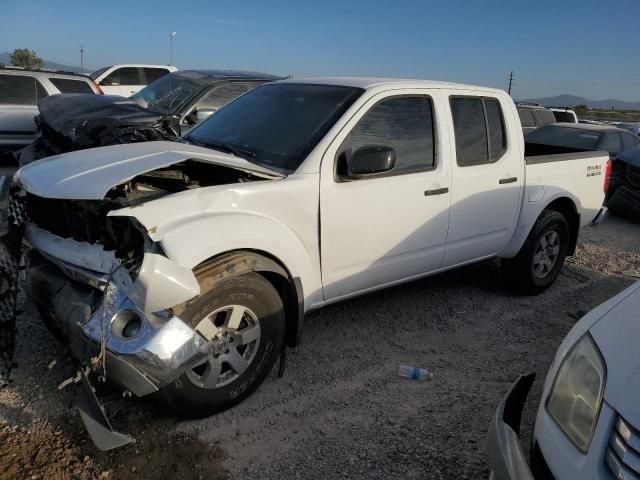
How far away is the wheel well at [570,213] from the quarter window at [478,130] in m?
1.01

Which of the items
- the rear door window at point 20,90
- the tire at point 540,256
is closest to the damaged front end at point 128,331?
the tire at point 540,256

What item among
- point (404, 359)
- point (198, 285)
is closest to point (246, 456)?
point (198, 285)

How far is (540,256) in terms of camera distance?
4996 mm

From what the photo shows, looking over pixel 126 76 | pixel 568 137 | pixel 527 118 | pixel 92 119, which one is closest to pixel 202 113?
pixel 92 119

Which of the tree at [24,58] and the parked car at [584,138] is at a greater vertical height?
the tree at [24,58]

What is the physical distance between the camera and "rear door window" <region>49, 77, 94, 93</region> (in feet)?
31.9

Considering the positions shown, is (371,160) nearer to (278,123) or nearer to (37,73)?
(278,123)

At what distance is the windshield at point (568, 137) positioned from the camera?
9.82m

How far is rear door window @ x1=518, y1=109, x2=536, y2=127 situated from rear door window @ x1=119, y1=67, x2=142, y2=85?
1039 centimetres

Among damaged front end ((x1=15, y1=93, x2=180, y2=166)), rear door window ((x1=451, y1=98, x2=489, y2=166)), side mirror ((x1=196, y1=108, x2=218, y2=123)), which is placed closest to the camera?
rear door window ((x1=451, y1=98, x2=489, y2=166))

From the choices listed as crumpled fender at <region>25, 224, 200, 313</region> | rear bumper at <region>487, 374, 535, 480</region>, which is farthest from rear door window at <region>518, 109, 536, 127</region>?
crumpled fender at <region>25, 224, 200, 313</region>

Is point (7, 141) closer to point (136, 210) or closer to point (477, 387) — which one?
point (136, 210)

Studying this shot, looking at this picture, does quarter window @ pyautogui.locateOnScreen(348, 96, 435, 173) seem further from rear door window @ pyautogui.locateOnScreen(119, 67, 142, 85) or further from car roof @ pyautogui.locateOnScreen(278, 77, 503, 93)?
rear door window @ pyautogui.locateOnScreen(119, 67, 142, 85)

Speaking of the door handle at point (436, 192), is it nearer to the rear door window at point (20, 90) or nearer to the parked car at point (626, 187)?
the parked car at point (626, 187)
